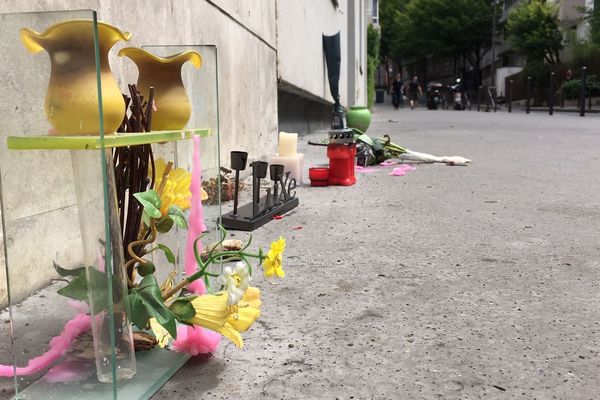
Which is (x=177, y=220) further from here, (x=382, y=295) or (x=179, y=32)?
(x=179, y=32)

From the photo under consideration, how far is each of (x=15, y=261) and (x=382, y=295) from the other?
1.27m

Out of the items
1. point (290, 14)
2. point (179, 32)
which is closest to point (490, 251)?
point (179, 32)

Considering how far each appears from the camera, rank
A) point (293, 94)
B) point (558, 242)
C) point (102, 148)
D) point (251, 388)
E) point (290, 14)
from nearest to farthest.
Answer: point (102, 148) < point (251, 388) < point (558, 242) < point (290, 14) < point (293, 94)

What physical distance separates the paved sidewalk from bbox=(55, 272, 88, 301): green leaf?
315 mm

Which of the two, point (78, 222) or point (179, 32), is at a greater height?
point (179, 32)

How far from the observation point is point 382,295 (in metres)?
2.26

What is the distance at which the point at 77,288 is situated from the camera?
1.41 m

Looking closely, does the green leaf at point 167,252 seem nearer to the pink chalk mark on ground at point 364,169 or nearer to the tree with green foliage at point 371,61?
the pink chalk mark on ground at point 364,169

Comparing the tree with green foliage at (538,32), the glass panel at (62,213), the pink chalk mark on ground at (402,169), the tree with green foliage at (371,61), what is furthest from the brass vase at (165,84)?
the tree with green foliage at (538,32)

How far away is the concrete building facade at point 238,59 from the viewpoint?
143 cm

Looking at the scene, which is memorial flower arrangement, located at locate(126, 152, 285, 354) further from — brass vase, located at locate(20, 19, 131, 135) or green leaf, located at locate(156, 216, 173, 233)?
brass vase, located at locate(20, 19, 131, 135)

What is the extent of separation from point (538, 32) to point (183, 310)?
36.6 m

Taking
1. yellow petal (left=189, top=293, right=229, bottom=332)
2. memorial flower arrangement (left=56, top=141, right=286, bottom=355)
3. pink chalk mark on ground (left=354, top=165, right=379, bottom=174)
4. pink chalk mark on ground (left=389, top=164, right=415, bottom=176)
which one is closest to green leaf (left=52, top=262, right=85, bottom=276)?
memorial flower arrangement (left=56, top=141, right=286, bottom=355)

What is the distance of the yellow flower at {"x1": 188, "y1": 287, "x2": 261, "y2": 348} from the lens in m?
1.56
